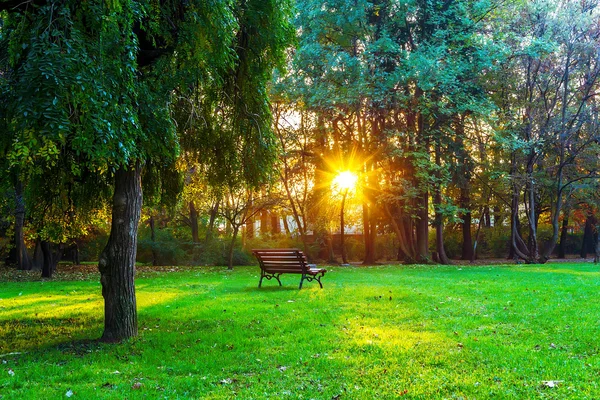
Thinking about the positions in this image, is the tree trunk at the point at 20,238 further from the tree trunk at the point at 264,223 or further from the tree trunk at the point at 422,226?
the tree trunk at the point at 422,226

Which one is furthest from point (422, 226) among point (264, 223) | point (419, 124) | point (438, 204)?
point (264, 223)

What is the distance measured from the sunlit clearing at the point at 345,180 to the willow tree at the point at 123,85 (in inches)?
608

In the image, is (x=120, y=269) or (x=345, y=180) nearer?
(x=120, y=269)

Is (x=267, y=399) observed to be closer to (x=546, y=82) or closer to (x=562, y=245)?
(x=546, y=82)

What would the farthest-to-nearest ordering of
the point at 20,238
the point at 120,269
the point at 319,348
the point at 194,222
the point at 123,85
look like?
1. the point at 194,222
2. the point at 20,238
3. the point at 120,269
4. the point at 319,348
5. the point at 123,85

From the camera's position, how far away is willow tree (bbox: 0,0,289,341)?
15.0 ft

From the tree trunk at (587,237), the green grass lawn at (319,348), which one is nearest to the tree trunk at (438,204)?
the green grass lawn at (319,348)

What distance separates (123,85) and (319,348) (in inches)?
155

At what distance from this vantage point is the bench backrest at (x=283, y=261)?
38.8 feet

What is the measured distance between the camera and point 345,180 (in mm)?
23922

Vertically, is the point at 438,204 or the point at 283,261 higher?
the point at 438,204

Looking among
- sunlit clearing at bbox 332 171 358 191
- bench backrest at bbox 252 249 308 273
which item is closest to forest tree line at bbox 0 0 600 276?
sunlit clearing at bbox 332 171 358 191

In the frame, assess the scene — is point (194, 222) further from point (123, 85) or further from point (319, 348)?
point (123, 85)

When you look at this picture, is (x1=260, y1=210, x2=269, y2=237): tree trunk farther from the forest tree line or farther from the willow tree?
the willow tree
